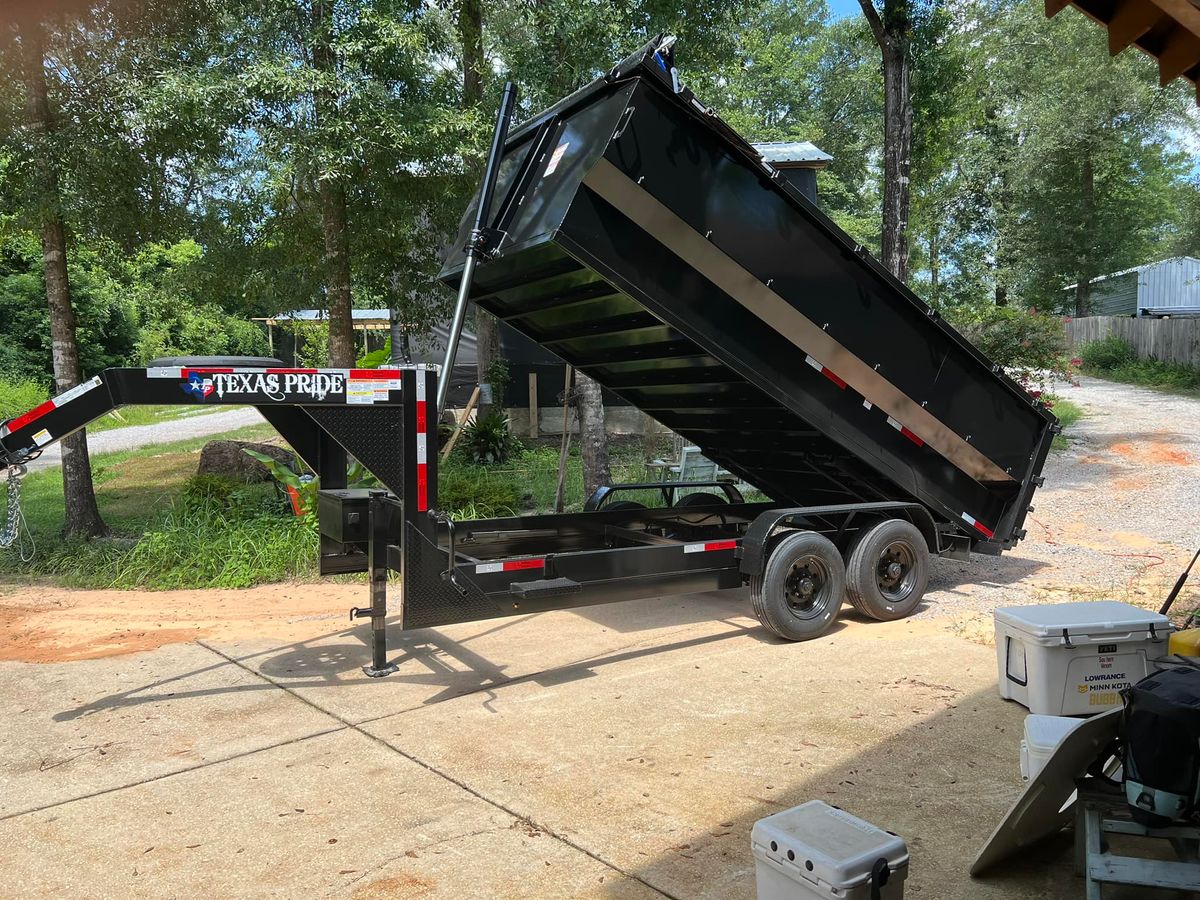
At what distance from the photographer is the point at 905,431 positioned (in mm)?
6641

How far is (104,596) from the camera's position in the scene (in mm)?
8469

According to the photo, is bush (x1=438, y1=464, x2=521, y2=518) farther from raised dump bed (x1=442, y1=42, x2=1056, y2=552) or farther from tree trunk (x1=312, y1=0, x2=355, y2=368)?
raised dump bed (x1=442, y1=42, x2=1056, y2=552)

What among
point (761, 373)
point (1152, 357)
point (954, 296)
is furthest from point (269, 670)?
point (954, 296)

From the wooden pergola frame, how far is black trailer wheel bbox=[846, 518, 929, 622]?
3485 mm

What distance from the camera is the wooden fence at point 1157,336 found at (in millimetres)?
26453

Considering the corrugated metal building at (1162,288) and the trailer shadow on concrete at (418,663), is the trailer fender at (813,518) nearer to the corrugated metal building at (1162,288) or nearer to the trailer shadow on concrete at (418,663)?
the trailer shadow on concrete at (418,663)

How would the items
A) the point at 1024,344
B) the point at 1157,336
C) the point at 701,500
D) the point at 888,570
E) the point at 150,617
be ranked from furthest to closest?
the point at 1157,336 < the point at 1024,344 < the point at 701,500 < the point at 150,617 < the point at 888,570

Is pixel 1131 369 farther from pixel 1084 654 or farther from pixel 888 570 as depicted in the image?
pixel 1084 654

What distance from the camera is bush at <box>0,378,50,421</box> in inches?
901

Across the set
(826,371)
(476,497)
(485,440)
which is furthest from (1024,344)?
(826,371)

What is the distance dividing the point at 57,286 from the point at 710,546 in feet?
25.2

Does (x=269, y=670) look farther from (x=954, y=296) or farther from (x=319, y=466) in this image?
(x=954, y=296)

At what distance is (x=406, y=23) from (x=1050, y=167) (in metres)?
27.6

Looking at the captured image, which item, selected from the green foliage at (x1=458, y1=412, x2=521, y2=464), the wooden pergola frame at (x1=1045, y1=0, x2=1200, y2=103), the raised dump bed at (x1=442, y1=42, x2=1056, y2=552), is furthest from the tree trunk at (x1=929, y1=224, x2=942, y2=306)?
the wooden pergola frame at (x1=1045, y1=0, x2=1200, y2=103)
